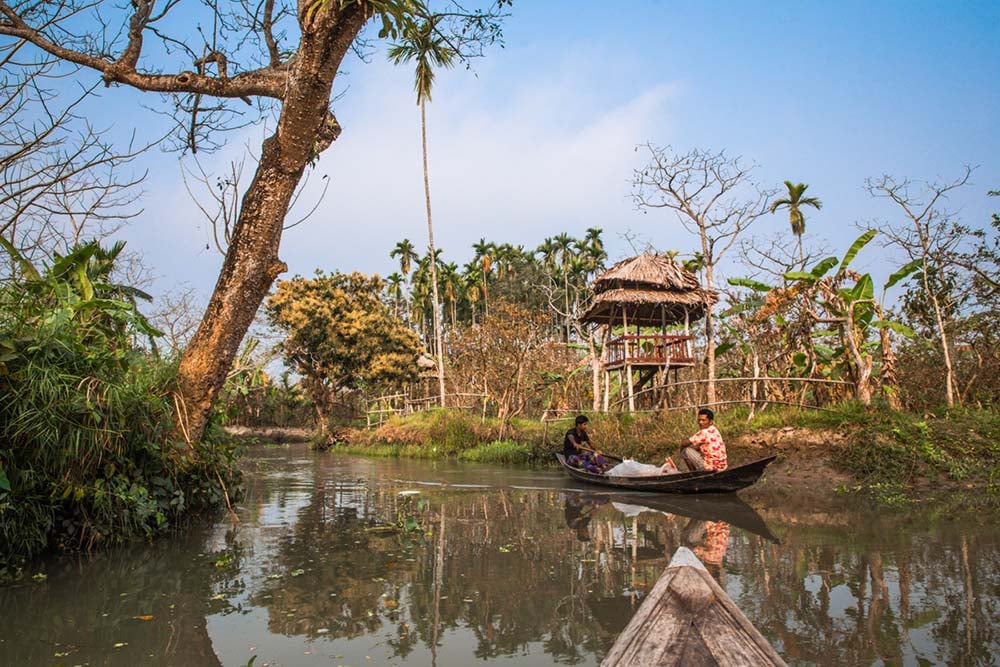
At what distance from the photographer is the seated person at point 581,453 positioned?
1213 centimetres

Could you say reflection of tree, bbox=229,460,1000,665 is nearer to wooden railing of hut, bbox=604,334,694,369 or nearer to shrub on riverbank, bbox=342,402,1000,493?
shrub on riverbank, bbox=342,402,1000,493

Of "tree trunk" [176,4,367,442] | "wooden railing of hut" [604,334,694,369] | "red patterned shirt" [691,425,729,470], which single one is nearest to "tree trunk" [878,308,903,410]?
"wooden railing of hut" [604,334,694,369]

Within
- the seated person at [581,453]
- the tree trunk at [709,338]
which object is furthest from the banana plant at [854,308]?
the seated person at [581,453]

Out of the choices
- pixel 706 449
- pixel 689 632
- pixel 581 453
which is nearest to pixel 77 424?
pixel 689 632

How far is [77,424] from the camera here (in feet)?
17.4

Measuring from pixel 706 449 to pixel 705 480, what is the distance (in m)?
0.55

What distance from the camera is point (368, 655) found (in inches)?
142

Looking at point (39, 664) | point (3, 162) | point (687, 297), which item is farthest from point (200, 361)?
point (687, 297)

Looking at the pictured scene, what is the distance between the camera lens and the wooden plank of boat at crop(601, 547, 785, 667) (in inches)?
82.8

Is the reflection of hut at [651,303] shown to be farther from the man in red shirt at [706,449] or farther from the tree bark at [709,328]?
the man in red shirt at [706,449]

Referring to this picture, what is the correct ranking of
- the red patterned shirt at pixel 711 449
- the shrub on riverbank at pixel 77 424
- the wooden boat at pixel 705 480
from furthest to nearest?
the red patterned shirt at pixel 711 449 < the wooden boat at pixel 705 480 < the shrub on riverbank at pixel 77 424

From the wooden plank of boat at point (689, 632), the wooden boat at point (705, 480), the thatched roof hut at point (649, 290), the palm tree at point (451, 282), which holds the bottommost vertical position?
the wooden boat at point (705, 480)

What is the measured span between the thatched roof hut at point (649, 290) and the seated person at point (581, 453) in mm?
4210

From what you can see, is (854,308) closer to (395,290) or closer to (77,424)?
(77,424)
